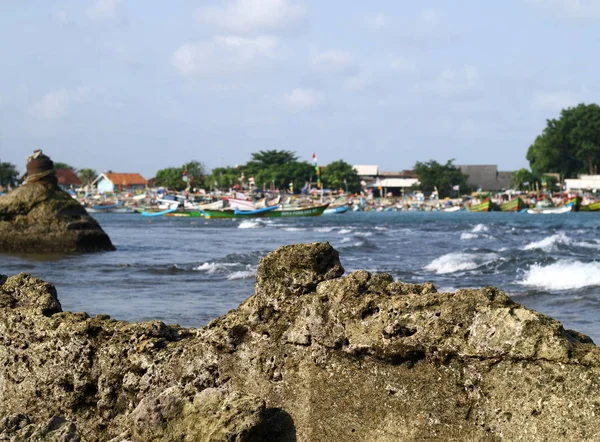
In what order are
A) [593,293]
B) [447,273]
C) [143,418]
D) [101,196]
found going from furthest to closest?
[101,196] < [447,273] < [593,293] < [143,418]

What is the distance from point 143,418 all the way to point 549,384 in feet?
6.75

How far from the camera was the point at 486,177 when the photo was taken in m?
172

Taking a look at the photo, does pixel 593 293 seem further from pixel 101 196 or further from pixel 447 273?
pixel 101 196

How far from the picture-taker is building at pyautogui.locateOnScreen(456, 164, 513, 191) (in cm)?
17150

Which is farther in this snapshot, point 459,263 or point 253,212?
point 253,212

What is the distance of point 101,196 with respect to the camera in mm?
147750

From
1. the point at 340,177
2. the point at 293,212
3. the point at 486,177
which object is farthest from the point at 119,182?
the point at 293,212

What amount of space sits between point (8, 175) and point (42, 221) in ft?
442

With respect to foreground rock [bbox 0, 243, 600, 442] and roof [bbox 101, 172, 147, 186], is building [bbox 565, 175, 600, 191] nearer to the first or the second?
roof [bbox 101, 172, 147, 186]

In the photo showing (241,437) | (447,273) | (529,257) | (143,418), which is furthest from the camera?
(529,257)

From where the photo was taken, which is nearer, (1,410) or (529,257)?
(1,410)

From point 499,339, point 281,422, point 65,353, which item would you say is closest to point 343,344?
point 281,422

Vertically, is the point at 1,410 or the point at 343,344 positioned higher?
the point at 343,344

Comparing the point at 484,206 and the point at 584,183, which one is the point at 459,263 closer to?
the point at 484,206
